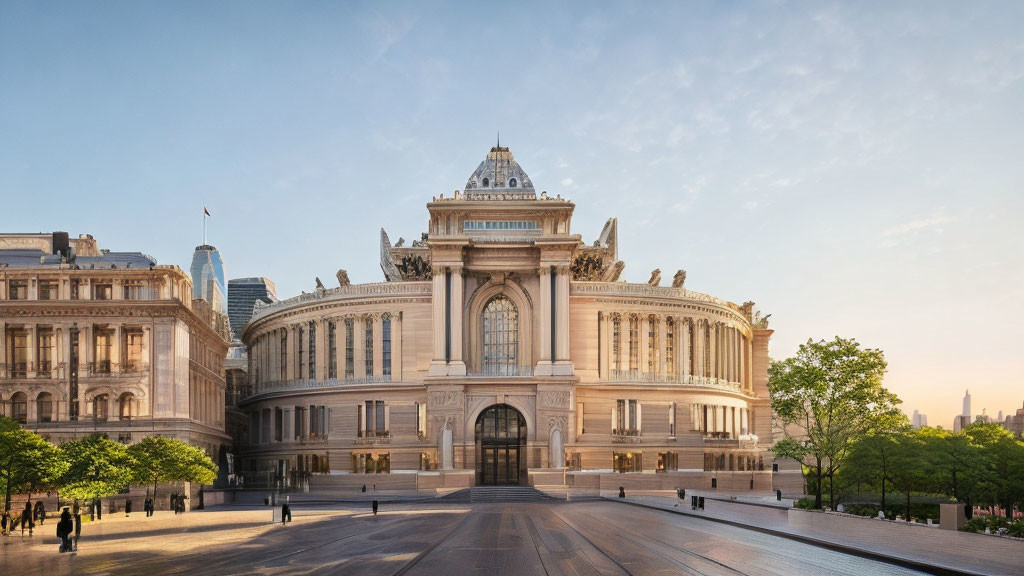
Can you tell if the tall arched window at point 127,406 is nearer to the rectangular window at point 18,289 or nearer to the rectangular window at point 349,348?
the rectangular window at point 18,289

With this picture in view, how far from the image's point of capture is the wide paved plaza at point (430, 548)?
109 ft

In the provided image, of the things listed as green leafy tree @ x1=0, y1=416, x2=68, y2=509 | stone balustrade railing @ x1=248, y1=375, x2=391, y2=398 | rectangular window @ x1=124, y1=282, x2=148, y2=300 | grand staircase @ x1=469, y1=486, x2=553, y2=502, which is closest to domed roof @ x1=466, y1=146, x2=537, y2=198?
stone balustrade railing @ x1=248, y1=375, x2=391, y2=398

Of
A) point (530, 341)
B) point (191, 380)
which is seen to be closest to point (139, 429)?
point (191, 380)

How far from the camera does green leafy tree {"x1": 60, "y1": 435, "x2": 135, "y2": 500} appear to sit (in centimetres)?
5825

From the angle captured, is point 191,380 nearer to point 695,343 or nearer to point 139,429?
point 139,429

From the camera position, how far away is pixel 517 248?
99.1m

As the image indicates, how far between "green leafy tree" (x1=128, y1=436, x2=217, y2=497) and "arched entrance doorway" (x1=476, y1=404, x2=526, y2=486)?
31690 mm

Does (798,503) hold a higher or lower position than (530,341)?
lower

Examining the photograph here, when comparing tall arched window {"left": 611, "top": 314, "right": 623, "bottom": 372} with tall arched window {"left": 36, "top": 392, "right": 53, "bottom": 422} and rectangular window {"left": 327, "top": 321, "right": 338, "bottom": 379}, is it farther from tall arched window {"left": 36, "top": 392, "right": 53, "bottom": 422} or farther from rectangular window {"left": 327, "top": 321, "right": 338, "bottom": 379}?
tall arched window {"left": 36, "top": 392, "right": 53, "bottom": 422}

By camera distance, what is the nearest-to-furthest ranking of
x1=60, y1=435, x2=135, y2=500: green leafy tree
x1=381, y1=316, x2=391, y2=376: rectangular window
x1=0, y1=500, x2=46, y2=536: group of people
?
x1=0, y1=500, x2=46, y2=536: group of people → x1=60, y1=435, x2=135, y2=500: green leafy tree → x1=381, y1=316, x2=391, y2=376: rectangular window

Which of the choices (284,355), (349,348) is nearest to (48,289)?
(349,348)

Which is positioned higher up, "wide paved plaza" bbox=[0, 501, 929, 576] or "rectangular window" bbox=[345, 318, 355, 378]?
"rectangular window" bbox=[345, 318, 355, 378]

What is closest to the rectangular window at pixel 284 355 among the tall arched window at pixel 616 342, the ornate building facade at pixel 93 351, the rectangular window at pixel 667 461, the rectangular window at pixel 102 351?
the ornate building facade at pixel 93 351

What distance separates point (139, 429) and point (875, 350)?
58462 mm
